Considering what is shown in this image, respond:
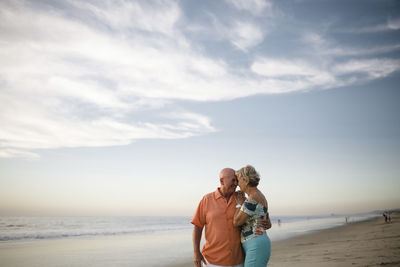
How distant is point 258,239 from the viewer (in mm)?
3031

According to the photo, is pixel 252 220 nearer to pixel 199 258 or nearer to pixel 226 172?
pixel 226 172

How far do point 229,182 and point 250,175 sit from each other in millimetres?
272

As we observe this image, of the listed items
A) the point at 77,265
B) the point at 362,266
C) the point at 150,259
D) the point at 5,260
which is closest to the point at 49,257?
the point at 5,260

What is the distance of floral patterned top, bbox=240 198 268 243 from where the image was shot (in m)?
3.06

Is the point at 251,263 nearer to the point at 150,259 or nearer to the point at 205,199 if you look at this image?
the point at 205,199

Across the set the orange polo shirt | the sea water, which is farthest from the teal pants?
the sea water

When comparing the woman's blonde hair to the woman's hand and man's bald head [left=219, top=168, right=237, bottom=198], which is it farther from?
the woman's hand

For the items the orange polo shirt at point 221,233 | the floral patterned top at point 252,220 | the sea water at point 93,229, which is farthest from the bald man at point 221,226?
the sea water at point 93,229

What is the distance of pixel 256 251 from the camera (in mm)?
2984

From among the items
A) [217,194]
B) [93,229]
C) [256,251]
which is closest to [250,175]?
[217,194]

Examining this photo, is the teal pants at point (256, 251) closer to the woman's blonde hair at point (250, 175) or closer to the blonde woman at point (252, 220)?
the blonde woman at point (252, 220)

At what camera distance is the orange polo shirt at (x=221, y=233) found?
3113mm

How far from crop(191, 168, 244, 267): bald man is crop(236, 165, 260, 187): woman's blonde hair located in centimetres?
16

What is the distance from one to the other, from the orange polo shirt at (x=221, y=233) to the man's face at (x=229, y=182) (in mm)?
89
